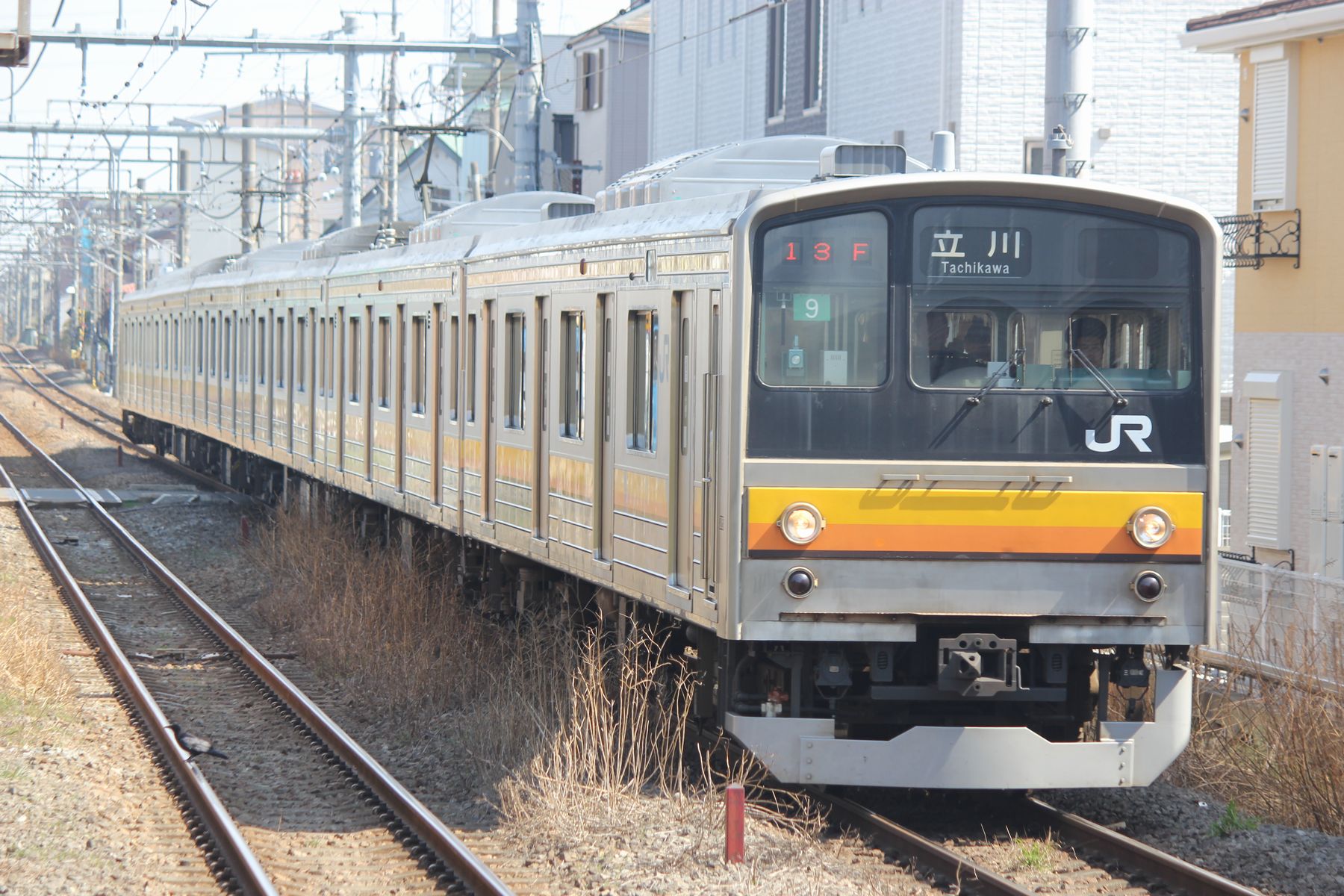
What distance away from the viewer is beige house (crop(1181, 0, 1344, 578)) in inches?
708

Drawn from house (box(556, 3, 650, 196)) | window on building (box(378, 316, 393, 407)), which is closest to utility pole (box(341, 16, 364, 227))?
house (box(556, 3, 650, 196))

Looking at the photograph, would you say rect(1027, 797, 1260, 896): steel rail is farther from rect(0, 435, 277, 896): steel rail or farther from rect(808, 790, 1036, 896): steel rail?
rect(0, 435, 277, 896): steel rail

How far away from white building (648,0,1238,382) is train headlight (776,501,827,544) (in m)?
14.3

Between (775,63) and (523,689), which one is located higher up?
(775,63)

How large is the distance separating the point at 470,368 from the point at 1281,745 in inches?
246

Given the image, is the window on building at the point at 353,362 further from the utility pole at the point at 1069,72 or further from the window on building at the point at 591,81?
the window on building at the point at 591,81

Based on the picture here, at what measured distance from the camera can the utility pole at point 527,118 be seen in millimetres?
19453

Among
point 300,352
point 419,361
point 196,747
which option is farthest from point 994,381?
point 300,352

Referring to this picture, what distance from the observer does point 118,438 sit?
38.0m

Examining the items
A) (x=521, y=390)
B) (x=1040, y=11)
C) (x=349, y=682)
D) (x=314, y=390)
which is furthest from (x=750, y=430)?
(x=1040, y=11)

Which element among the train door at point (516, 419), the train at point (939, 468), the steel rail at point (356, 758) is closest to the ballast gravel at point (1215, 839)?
the train at point (939, 468)

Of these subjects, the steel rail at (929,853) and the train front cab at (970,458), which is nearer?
the steel rail at (929,853)

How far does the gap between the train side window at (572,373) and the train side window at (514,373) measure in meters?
0.86

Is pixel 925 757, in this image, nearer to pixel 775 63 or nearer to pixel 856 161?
pixel 856 161
